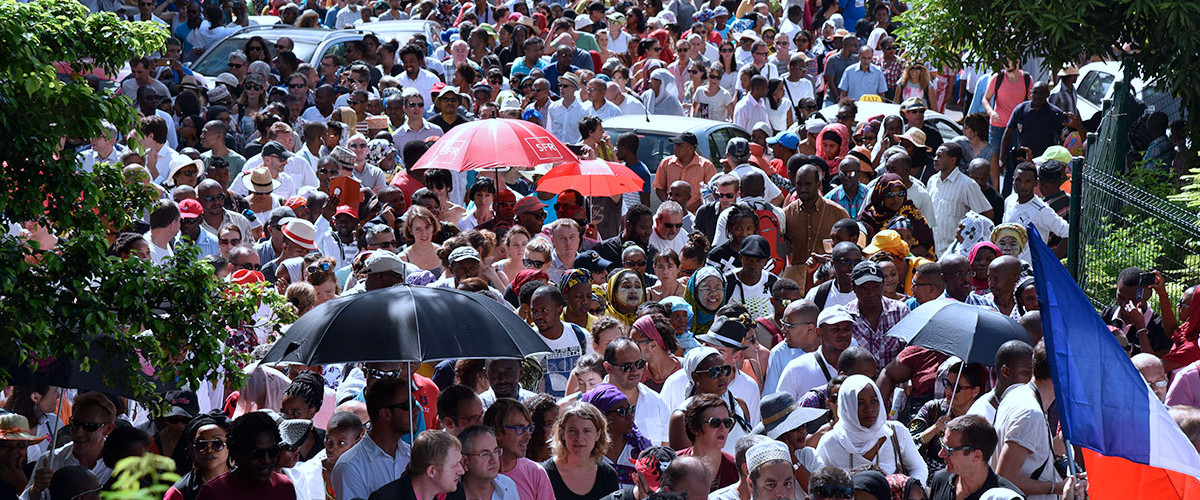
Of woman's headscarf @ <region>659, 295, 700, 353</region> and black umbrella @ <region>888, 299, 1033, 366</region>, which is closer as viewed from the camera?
black umbrella @ <region>888, 299, 1033, 366</region>

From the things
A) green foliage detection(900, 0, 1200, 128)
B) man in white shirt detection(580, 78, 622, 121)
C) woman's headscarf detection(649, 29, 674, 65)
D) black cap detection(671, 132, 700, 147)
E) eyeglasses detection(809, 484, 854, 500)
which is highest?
green foliage detection(900, 0, 1200, 128)

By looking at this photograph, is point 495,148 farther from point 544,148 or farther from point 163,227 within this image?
point 163,227

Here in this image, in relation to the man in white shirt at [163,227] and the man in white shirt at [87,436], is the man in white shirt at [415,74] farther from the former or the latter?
the man in white shirt at [87,436]

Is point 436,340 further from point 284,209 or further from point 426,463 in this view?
point 284,209

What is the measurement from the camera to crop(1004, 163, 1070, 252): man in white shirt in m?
13.3

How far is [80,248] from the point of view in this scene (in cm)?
649

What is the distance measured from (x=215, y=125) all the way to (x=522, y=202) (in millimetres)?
3959

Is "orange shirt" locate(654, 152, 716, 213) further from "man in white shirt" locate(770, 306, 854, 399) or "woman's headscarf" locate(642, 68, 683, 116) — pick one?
"man in white shirt" locate(770, 306, 854, 399)

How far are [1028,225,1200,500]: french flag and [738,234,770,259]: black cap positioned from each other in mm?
5214

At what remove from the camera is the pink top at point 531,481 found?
766cm

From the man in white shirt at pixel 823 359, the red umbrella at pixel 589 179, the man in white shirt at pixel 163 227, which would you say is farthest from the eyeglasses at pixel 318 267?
the red umbrella at pixel 589 179

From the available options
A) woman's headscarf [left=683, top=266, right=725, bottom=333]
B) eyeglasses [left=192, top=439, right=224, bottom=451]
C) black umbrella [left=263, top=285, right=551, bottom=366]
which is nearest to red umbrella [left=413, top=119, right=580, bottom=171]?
woman's headscarf [left=683, top=266, right=725, bottom=333]

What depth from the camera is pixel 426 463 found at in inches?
277

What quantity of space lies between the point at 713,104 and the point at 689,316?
1011 cm
